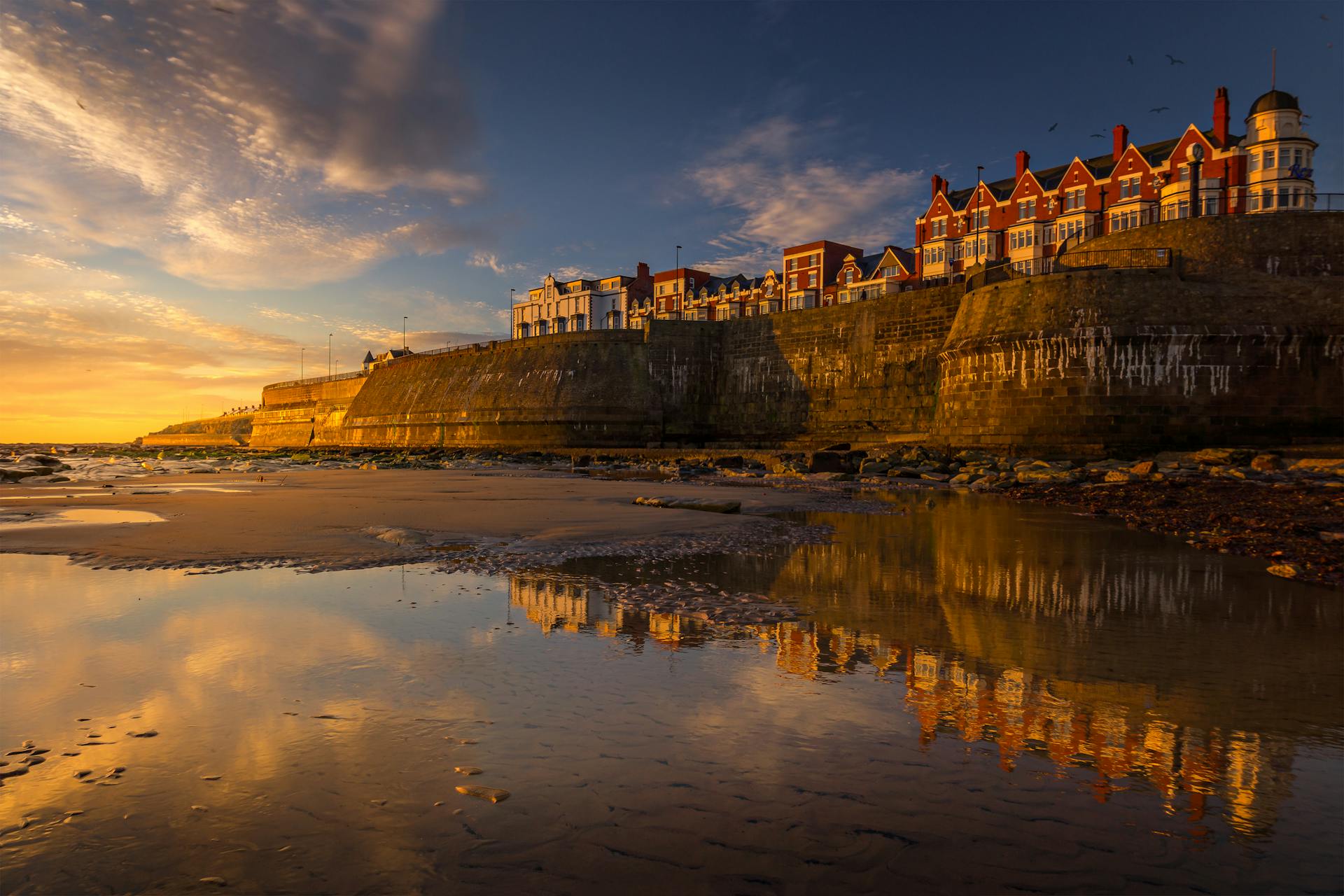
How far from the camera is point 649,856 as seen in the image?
216cm

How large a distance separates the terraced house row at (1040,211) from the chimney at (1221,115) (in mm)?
72

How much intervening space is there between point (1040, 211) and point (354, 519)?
64840mm

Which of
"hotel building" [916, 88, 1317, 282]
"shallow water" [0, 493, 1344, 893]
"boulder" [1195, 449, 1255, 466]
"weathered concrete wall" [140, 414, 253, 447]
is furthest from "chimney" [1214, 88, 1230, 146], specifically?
"weathered concrete wall" [140, 414, 253, 447]

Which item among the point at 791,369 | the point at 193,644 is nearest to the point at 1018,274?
the point at 791,369

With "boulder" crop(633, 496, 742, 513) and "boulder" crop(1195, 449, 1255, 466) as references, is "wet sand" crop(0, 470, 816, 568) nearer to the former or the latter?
"boulder" crop(633, 496, 742, 513)

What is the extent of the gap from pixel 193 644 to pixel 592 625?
2.46 meters

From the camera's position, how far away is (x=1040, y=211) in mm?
60188

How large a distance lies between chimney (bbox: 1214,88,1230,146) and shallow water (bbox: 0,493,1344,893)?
6164 cm

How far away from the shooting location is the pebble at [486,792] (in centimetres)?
250

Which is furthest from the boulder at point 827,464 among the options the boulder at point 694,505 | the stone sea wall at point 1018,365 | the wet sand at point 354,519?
the boulder at point 694,505

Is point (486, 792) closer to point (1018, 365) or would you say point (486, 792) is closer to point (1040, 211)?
point (1018, 365)

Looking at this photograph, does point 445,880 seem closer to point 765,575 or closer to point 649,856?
point 649,856

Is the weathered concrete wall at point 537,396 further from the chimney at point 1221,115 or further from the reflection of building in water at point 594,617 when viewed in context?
the chimney at point 1221,115

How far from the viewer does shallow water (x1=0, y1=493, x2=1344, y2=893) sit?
213 cm
